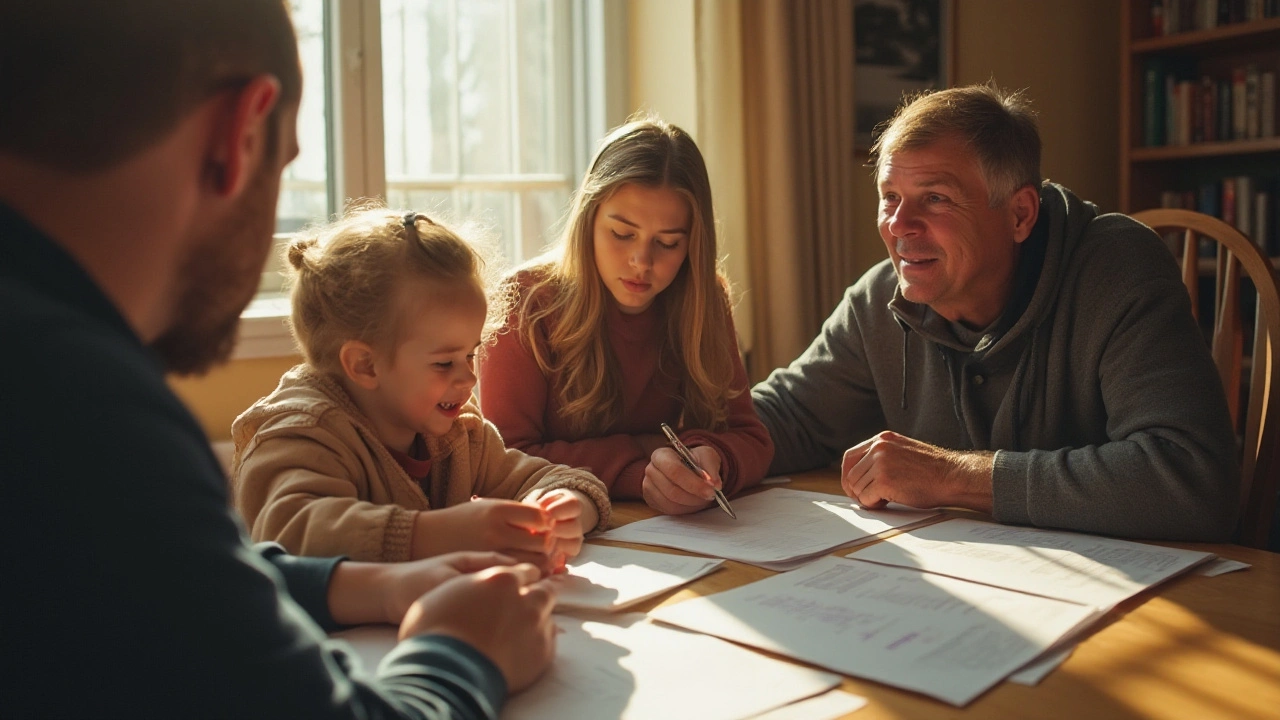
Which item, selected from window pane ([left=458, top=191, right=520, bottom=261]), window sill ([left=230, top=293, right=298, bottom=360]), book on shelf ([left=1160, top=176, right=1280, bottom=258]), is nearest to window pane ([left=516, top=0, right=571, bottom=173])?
window pane ([left=458, top=191, right=520, bottom=261])

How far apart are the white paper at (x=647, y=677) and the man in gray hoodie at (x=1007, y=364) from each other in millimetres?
602

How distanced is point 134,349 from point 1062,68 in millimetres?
4362

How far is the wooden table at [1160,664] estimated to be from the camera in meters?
0.79

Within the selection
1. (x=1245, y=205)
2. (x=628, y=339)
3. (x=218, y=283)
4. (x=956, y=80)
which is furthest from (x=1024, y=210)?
(x=1245, y=205)

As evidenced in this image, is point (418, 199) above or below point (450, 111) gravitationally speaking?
below

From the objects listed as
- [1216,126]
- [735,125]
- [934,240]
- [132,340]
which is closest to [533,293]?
[934,240]

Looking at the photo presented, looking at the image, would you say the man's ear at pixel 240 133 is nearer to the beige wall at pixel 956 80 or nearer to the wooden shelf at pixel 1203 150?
the beige wall at pixel 956 80

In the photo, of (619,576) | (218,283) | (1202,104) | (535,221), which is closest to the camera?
(218,283)

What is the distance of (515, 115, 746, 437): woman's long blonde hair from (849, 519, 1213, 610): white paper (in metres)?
0.53

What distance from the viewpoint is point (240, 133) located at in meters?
0.58

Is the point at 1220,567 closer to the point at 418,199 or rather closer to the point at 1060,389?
the point at 1060,389

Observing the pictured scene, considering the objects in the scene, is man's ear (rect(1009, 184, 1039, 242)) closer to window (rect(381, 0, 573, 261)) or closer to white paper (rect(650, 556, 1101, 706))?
→ white paper (rect(650, 556, 1101, 706))

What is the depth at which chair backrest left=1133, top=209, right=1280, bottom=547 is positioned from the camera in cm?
160

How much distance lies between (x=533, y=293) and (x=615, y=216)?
18 centimetres
